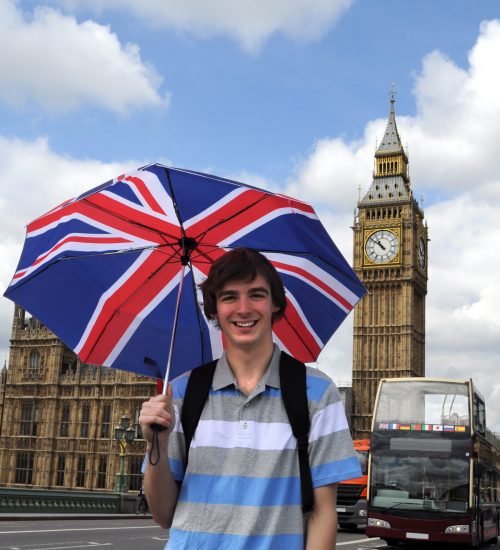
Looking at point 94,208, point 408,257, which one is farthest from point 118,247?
point 408,257

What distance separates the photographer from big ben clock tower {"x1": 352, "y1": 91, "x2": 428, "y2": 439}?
65125 millimetres

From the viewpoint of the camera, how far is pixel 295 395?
8.34 ft

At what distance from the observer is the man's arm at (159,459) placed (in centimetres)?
248

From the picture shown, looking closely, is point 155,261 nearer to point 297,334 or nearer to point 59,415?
point 297,334

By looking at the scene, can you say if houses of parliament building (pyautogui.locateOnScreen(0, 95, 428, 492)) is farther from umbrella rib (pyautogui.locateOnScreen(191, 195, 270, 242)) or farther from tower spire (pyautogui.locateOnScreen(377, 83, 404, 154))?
umbrella rib (pyautogui.locateOnScreen(191, 195, 270, 242))

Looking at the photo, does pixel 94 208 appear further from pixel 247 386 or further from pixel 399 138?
pixel 399 138

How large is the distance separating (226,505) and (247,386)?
0.39 meters

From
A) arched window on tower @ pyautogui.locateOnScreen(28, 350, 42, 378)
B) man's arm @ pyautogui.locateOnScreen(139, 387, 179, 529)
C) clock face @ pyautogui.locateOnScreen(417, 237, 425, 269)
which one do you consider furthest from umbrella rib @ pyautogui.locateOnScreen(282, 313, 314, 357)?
clock face @ pyautogui.locateOnScreen(417, 237, 425, 269)

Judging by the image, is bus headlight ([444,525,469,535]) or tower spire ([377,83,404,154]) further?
tower spire ([377,83,404,154])

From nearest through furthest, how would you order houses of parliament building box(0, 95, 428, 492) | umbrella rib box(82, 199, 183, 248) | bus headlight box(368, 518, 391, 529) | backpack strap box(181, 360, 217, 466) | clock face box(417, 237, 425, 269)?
backpack strap box(181, 360, 217, 466) → umbrella rib box(82, 199, 183, 248) → bus headlight box(368, 518, 391, 529) → houses of parliament building box(0, 95, 428, 492) → clock face box(417, 237, 425, 269)

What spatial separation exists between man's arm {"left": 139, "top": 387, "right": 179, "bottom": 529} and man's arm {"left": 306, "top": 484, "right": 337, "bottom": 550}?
45 centimetres

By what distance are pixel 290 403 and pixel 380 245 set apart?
6480 cm

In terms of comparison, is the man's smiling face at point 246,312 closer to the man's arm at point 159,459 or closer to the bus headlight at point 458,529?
the man's arm at point 159,459

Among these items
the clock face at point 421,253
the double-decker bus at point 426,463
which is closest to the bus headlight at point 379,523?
the double-decker bus at point 426,463
